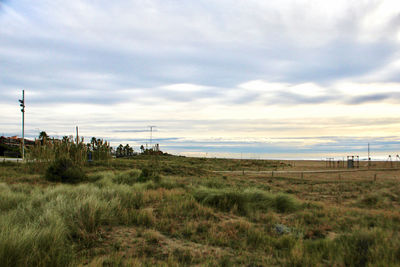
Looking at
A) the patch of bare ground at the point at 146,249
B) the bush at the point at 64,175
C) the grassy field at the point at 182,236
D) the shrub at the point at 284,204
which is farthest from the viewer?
the bush at the point at 64,175

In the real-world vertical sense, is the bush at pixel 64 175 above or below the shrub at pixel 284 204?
above

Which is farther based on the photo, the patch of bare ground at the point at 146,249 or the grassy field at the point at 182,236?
the patch of bare ground at the point at 146,249

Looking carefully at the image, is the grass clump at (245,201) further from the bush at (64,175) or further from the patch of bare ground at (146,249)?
the bush at (64,175)

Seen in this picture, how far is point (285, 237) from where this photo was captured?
6449 mm

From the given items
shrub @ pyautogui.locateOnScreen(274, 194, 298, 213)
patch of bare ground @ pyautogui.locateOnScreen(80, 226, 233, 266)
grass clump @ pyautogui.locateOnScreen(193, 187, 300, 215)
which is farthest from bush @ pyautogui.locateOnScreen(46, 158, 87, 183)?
shrub @ pyautogui.locateOnScreen(274, 194, 298, 213)

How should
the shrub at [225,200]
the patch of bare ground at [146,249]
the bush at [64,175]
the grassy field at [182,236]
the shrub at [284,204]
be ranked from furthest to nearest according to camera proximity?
the bush at [64,175] < the shrub at [284,204] < the shrub at [225,200] < the patch of bare ground at [146,249] < the grassy field at [182,236]

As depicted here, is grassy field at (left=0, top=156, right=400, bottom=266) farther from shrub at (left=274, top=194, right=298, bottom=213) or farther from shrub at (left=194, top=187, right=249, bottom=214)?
shrub at (left=274, top=194, right=298, bottom=213)

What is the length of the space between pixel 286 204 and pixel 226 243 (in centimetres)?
544

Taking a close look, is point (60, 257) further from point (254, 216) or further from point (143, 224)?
point (254, 216)

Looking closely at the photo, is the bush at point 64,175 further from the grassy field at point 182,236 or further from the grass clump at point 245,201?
the grass clump at point 245,201

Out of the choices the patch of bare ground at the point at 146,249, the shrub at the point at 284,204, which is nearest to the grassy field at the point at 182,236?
the patch of bare ground at the point at 146,249

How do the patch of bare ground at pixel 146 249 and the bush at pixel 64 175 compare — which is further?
the bush at pixel 64 175

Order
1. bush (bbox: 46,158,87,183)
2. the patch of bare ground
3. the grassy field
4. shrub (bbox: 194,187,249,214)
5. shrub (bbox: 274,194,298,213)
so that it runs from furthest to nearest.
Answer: bush (bbox: 46,158,87,183)
shrub (bbox: 274,194,298,213)
shrub (bbox: 194,187,249,214)
the patch of bare ground
the grassy field

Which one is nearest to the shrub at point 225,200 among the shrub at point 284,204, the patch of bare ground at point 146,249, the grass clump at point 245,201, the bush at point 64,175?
the grass clump at point 245,201
